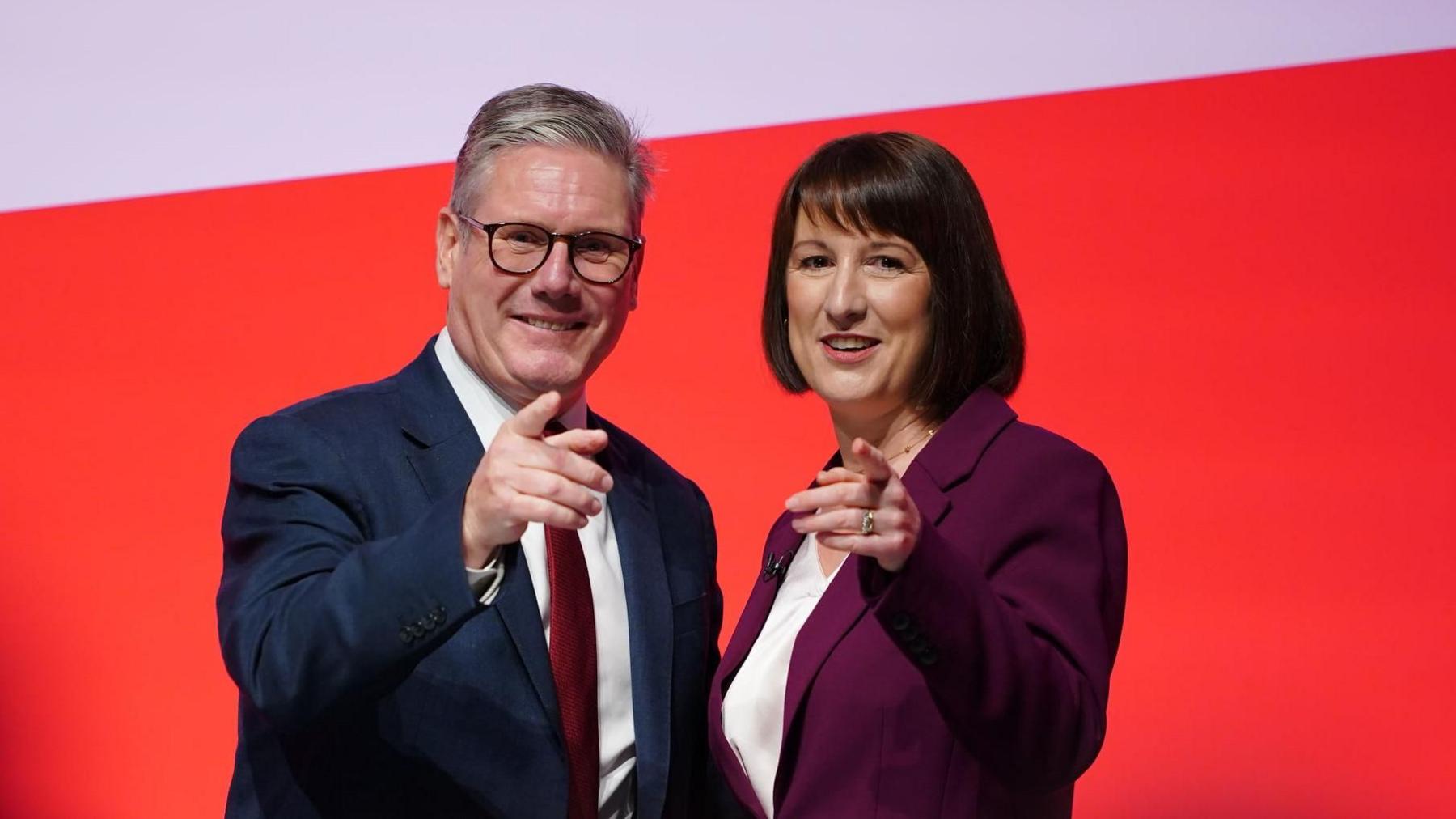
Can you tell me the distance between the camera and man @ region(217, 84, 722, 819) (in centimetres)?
150

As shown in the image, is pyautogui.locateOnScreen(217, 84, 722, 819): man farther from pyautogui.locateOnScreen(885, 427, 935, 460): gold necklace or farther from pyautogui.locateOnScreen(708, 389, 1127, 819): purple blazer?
pyautogui.locateOnScreen(885, 427, 935, 460): gold necklace

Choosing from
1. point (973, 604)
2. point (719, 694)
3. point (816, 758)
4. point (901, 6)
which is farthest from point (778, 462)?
point (973, 604)

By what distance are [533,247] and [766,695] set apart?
2.24 feet

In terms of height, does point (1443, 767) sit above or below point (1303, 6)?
below

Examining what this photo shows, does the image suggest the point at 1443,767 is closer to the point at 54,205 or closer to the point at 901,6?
the point at 901,6

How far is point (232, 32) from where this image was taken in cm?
342

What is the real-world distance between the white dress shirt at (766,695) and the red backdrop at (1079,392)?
1.21 metres

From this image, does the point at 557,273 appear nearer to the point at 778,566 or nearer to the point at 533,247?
the point at 533,247

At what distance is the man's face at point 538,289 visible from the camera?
79.0 inches

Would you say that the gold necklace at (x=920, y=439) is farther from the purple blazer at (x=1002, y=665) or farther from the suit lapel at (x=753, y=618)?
the suit lapel at (x=753, y=618)

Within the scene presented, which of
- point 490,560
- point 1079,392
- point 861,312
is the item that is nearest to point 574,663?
point 490,560

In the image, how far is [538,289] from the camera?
1996mm

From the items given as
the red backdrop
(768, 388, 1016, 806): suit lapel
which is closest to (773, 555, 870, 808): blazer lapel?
(768, 388, 1016, 806): suit lapel

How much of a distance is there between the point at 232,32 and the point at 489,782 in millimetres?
2222
